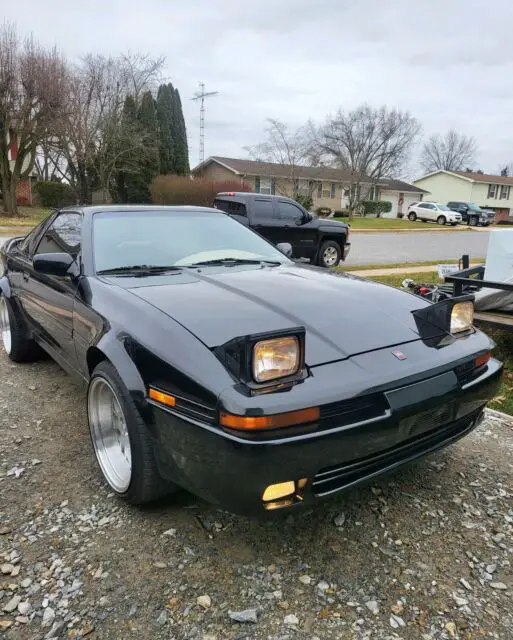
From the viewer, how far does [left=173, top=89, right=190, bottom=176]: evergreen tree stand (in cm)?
3359

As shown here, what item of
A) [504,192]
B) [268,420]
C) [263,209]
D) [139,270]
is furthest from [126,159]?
[504,192]

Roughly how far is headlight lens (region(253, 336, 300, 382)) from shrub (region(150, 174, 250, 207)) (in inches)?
977

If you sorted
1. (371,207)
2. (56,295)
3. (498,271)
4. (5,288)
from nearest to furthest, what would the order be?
(56,295) < (5,288) < (498,271) < (371,207)

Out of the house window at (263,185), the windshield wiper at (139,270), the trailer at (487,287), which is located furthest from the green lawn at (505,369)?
the house window at (263,185)

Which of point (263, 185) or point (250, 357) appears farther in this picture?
point (263, 185)

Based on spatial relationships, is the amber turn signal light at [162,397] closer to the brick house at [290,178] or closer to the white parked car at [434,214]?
the brick house at [290,178]

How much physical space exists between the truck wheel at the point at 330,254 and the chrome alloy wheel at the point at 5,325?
27.7 ft

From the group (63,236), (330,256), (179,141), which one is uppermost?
(179,141)

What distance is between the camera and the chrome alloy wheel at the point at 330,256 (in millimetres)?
12359

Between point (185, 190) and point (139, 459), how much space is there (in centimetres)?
2608

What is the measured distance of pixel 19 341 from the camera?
4.42 metres

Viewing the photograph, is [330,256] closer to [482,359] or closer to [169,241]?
[169,241]

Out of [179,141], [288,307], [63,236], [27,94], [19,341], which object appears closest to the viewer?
[288,307]

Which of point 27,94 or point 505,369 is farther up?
point 27,94
